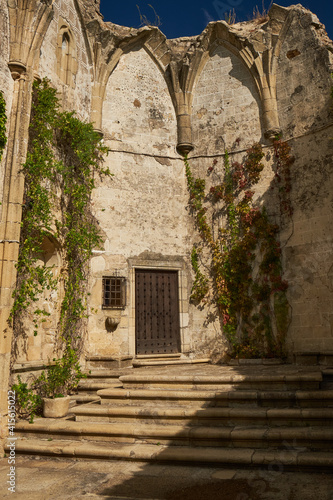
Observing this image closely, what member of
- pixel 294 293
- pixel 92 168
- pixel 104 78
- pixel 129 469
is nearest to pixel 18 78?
pixel 92 168

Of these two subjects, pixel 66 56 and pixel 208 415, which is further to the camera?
pixel 66 56

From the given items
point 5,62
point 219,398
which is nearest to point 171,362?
point 219,398

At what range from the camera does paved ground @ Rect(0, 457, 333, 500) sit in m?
Result: 3.95

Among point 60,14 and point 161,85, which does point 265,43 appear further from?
point 60,14

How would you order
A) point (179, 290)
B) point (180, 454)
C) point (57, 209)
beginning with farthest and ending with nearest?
point (179, 290) → point (57, 209) → point (180, 454)

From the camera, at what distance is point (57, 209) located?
823 cm

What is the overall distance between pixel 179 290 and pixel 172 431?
16.2 feet

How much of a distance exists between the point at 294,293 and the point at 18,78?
23.3ft

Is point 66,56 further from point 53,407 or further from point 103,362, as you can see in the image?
point 53,407

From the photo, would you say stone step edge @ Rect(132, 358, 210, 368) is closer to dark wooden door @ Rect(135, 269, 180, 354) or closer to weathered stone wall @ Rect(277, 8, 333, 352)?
dark wooden door @ Rect(135, 269, 180, 354)

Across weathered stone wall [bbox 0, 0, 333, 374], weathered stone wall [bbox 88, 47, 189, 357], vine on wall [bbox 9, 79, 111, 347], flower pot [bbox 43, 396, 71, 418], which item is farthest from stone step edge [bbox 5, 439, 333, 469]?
weathered stone wall [bbox 88, 47, 189, 357]

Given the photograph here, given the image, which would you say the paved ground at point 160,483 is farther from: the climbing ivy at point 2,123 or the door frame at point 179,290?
the climbing ivy at point 2,123

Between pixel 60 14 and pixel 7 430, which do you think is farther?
pixel 60 14

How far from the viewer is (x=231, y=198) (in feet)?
33.6
